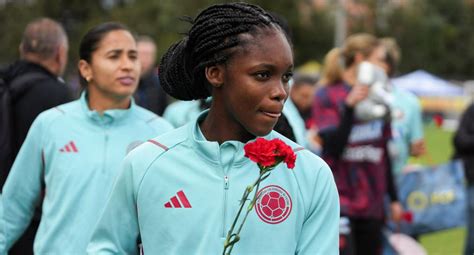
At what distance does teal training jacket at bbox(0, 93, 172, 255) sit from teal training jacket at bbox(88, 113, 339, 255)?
72.9 inches

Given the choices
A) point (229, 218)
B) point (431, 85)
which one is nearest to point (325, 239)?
point (229, 218)

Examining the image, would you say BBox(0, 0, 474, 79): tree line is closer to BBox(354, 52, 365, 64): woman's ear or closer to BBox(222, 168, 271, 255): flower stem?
BBox(354, 52, 365, 64): woman's ear

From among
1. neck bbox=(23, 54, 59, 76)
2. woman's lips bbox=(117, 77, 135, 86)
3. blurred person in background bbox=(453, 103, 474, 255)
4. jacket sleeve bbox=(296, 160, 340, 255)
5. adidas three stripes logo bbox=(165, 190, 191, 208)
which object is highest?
adidas three stripes logo bbox=(165, 190, 191, 208)

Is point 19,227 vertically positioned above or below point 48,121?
below

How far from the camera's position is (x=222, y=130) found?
3.59 m

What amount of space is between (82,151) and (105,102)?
0.37 m

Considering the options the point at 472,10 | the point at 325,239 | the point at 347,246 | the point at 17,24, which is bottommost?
the point at 472,10

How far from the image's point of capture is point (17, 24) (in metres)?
56.0

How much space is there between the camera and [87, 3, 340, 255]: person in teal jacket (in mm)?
3418

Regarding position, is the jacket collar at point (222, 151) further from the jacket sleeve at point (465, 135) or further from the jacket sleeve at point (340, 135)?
the jacket sleeve at point (465, 135)

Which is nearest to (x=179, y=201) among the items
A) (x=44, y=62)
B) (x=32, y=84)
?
(x=32, y=84)

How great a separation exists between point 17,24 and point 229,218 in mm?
54134

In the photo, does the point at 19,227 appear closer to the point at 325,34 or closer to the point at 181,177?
the point at 181,177

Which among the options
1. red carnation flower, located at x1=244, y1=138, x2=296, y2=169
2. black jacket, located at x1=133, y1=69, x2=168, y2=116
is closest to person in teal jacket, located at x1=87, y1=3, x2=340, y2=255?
red carnation flower, located at x1=244, y1=138, x2=296, y2=169
